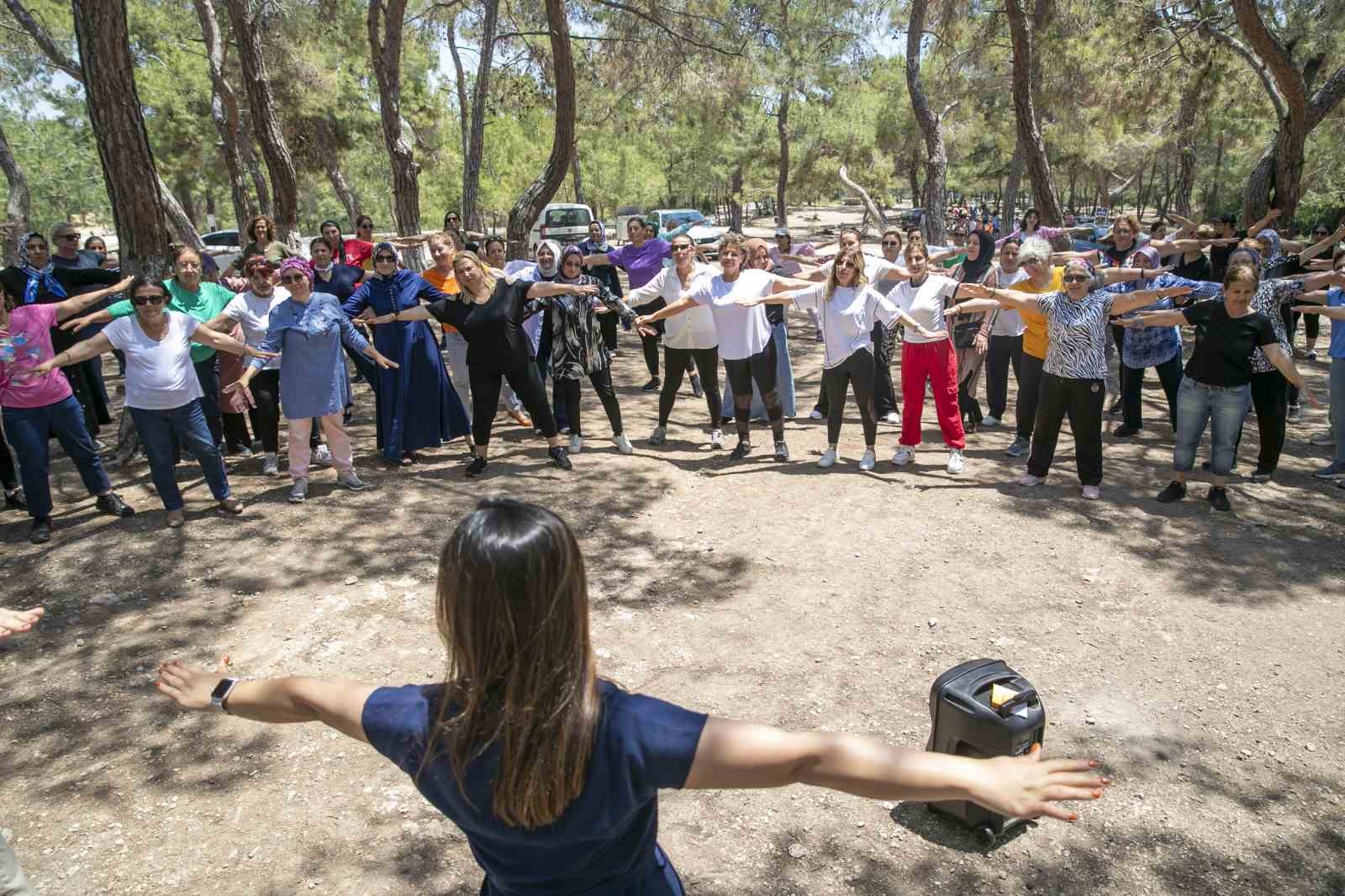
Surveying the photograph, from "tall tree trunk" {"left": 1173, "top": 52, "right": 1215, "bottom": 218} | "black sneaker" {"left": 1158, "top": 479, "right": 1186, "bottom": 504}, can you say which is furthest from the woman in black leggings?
"tall tree trunk" {"left": 1173, "top": 52, "right": 1215, "bottom": 218}

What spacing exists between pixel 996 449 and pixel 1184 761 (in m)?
4.59

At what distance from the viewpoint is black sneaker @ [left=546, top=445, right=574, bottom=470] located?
7602 millimetres

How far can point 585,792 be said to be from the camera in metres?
1.38

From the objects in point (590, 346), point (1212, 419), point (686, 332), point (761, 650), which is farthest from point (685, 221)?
point (761, 650)

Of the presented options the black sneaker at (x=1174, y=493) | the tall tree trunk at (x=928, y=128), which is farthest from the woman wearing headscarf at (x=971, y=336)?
the tall tree trunk at (x=928, y=128)

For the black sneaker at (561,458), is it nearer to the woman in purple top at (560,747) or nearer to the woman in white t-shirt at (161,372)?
the woman in white t-shirt at (161,372)

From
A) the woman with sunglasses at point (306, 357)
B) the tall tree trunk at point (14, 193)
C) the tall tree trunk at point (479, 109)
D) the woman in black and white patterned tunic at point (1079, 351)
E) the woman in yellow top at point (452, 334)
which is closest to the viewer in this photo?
the woman in black and white patterned tunic at point (1079, 351)

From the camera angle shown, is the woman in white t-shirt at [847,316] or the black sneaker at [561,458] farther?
the black sneaker at [561,458]

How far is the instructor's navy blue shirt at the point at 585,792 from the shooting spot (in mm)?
1382

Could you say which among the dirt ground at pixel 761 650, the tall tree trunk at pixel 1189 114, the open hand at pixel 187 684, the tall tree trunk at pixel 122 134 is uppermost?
the tall tree trunk at pixel 1189 114

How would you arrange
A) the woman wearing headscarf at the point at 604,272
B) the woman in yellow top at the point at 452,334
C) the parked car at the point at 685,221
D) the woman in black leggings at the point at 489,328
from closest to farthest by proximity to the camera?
the woman in black leggings at the point at 489,328
the woman in yellow top at the point at 452,334
the woman wearing headscarf at the point at 604,272
the parked car at the point at 685,221

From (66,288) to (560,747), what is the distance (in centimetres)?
889

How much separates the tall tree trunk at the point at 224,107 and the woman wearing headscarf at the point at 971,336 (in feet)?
39.2

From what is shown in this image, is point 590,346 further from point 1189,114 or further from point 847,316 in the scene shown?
point 1189,114
